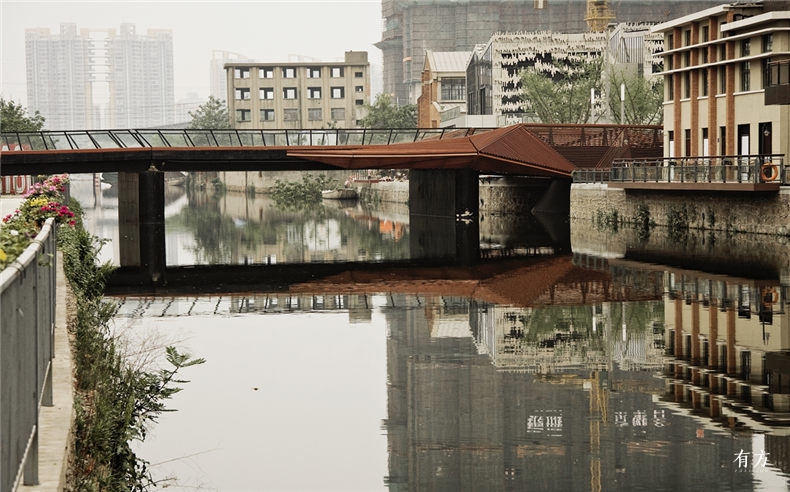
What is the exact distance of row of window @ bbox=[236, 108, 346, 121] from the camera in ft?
574

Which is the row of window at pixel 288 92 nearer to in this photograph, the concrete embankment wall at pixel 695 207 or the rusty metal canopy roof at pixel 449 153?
the concrete embankment wall at pixel 695 207

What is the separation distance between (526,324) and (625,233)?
3023 cm

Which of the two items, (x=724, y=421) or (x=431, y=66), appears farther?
(x=431, y=66)

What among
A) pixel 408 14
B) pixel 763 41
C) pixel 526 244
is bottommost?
pixel 526 244

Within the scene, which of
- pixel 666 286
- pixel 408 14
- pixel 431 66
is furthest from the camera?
pixel 408 14

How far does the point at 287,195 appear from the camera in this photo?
123 meters

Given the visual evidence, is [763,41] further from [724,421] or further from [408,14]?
[408,14]

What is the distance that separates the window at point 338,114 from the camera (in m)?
176

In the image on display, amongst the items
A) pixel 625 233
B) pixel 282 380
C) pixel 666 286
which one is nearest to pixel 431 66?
pixel 625 233

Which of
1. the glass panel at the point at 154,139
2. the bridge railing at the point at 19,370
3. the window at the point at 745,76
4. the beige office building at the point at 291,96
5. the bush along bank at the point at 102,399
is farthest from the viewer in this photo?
the beige office building at the point at 291,96

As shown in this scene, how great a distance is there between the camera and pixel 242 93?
578ft

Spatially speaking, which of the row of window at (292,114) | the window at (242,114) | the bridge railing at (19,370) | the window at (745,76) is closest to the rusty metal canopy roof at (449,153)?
the window at (745,76)

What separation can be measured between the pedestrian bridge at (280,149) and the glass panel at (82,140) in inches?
1.8

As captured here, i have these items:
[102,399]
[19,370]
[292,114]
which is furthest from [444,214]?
[292,114]
